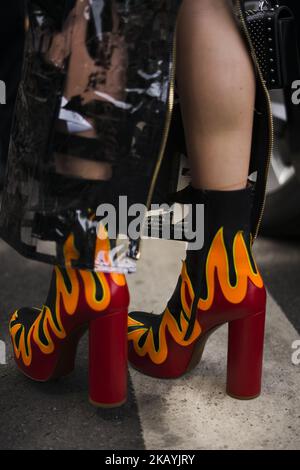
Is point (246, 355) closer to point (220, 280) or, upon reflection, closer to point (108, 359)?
point (220, 280)

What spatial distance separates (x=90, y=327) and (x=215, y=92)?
1.44ft

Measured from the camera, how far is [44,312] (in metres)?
1.09

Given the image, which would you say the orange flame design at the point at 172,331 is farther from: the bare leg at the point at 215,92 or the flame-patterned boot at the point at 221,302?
the bare leg at the point at 215,92

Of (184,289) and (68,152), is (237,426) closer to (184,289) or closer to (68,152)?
(184,289)

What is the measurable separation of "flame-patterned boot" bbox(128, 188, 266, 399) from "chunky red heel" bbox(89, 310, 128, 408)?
0.45ft

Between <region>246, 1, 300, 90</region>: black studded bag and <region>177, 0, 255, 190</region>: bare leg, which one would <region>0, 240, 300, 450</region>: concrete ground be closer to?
<region>177, 0, 255, 190</region>: bare leg

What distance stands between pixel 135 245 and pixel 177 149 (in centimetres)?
27

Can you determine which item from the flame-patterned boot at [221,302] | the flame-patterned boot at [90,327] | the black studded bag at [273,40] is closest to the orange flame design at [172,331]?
the flame-patterned boot at [221,302]

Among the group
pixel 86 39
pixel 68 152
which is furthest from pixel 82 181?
pixel 86 39

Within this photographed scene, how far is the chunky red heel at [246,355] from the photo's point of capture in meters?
1.05

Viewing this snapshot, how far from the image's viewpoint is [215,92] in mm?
953

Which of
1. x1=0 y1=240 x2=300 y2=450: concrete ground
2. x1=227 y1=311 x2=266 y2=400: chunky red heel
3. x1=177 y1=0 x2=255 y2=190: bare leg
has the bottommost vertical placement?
x1=0 y1=240 x2=300 y2=450: concrete ground

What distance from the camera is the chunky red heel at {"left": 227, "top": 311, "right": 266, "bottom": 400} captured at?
1.05 metres

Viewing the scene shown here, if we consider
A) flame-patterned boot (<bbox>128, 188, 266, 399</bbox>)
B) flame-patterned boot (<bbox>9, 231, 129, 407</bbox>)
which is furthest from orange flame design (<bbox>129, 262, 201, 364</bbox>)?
flame-patterned boot (<bbox>9, 231, 129, 407</bbox>)
